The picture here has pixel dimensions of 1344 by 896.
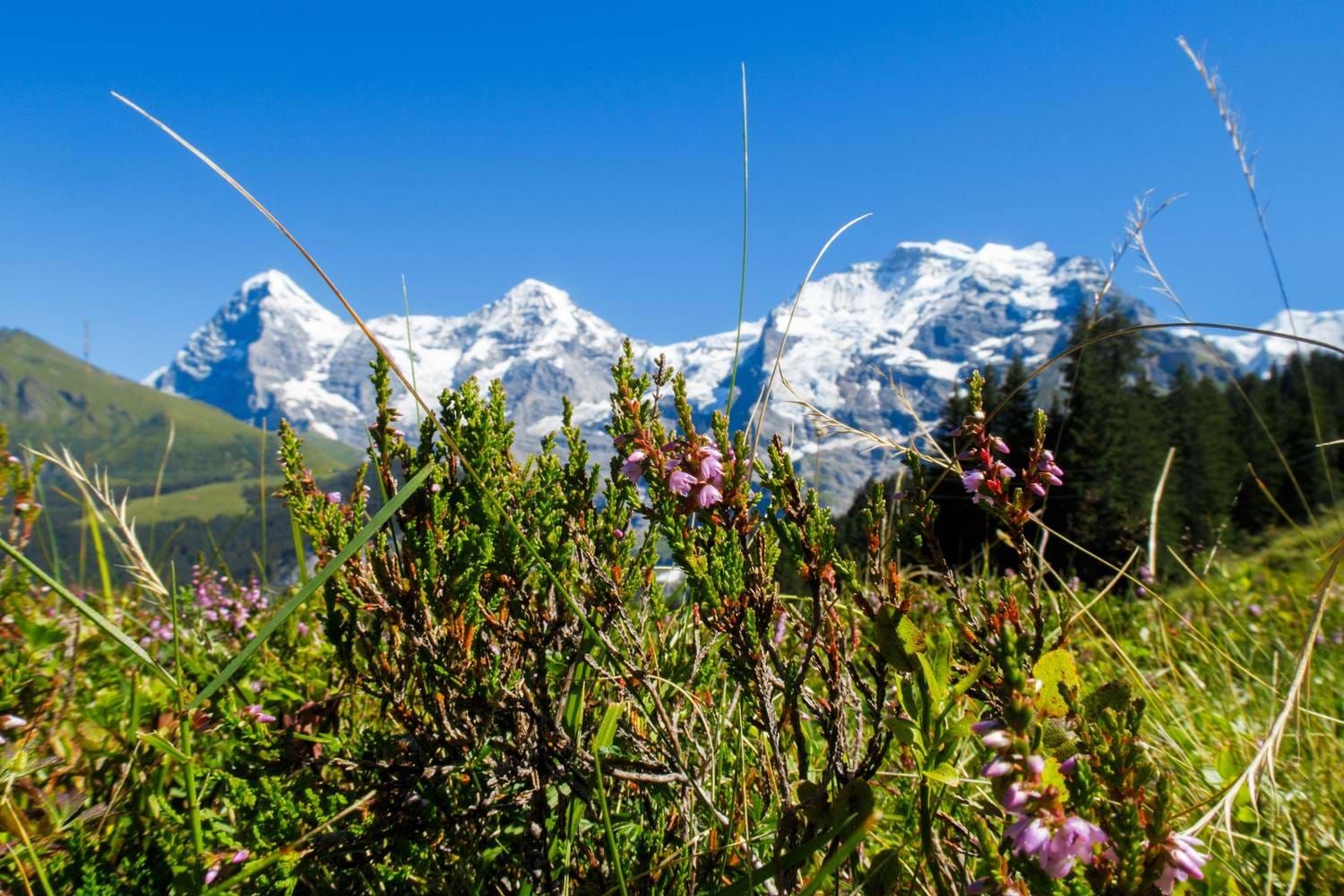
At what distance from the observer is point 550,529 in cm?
192

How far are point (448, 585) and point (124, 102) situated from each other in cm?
140

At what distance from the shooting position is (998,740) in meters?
1.00

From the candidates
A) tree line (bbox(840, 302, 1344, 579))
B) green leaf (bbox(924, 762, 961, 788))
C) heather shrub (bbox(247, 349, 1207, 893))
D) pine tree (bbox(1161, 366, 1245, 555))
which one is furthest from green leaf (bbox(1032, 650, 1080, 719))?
pine tree (bbox(1161, 366, 1245, 555))

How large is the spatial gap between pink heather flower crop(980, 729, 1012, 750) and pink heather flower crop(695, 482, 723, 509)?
0.77 m

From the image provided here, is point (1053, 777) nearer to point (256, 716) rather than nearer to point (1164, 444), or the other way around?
point (256, 716)

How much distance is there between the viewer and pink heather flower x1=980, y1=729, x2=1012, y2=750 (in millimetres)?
983

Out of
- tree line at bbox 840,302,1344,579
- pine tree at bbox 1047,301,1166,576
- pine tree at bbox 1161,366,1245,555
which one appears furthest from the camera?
pine tree at bbox 1161,366,1245,555

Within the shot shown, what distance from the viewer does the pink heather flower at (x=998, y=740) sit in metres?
0.98

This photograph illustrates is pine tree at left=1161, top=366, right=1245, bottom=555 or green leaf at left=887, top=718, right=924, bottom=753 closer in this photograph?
green leaf at left=887, top=718, right=924, bottom=753

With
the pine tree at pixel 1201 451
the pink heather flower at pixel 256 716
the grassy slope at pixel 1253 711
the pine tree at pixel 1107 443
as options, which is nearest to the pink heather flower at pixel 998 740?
the grassy slope at pixel 1253 711

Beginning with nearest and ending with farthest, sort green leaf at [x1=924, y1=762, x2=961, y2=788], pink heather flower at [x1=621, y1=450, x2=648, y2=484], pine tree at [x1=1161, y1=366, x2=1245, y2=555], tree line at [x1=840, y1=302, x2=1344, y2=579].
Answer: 1. green leaf at [x1=924, y1=762, x2=961, y2=788]
2. pink heather flower at [x1=621, y1=450, x2=648, y2=484]
3. tree line at [x1=840, y1=302, x2=1344, y2=579]
4. pine tree at [x1=1161, y1=366, x2=1245, y2=555]

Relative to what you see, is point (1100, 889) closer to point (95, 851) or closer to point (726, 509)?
point (726, 509)

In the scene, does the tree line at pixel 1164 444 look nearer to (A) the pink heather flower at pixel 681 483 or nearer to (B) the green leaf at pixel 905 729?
(A) the pink heather flower at pixel 681 483

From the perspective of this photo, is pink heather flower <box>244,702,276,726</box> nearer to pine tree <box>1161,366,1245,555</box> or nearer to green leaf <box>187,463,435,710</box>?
green leaf <box>187,463,435,710</box>
